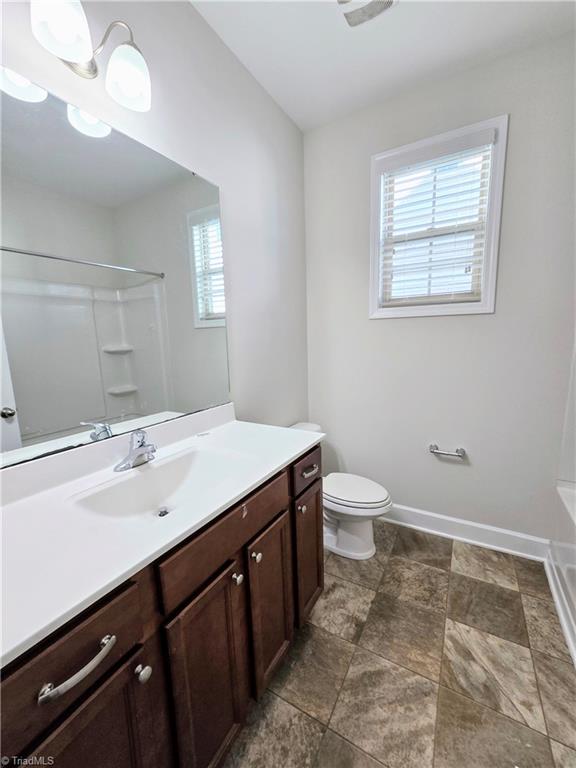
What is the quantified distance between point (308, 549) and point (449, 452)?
1.15 metres

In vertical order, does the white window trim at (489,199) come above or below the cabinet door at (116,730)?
above

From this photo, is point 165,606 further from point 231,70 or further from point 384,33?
point 384,33

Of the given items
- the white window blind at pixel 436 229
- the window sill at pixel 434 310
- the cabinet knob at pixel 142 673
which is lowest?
the cabinet knob at pixel 142 673

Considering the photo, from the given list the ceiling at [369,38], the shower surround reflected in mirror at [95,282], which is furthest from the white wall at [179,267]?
the ceiling at [369,38]

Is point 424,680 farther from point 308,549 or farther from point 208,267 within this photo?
point 208,267

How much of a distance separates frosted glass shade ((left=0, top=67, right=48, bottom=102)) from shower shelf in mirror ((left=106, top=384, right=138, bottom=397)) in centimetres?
86

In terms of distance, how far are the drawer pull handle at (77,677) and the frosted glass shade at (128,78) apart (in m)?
1.46

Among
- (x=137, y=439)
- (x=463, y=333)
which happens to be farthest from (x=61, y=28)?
(x=463, y=333)

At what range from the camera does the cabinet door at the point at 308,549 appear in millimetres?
1242

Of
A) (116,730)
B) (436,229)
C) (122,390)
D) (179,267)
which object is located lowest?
(116,730)

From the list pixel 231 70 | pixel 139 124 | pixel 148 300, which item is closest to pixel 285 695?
pixel 148 300

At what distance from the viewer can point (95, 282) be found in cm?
106

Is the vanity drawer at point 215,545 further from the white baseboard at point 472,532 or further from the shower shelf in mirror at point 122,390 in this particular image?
the white baseboard at point 472,532

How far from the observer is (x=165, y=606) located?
68 cm
